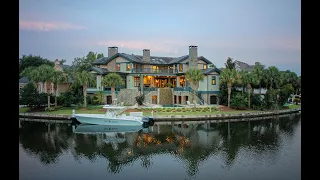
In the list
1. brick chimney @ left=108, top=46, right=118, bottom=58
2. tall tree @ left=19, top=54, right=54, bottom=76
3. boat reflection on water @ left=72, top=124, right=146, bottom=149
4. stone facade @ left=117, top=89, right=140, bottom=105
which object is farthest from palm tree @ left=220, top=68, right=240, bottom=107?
tall tree @ left=19, top=54, right=54, bottom=76

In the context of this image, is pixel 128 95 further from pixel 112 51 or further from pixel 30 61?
pixel 30 61

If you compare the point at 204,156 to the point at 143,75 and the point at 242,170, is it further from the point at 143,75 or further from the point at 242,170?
the point at 143,75

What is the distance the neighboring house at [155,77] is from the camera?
48.2 meters

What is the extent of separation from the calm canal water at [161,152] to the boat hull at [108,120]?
1216 mm

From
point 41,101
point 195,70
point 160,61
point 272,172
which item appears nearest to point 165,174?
point 272,172

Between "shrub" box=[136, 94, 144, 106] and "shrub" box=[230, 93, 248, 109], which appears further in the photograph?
"shrub" box=[136, 94, 144, 106]

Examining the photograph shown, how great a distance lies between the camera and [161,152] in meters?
21.1

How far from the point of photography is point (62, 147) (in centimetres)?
2270

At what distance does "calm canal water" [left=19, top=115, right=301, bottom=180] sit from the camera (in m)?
16.6

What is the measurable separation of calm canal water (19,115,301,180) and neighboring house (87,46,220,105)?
16.8m

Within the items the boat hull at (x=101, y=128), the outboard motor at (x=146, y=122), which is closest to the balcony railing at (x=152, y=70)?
the outboard motor at (x=146, y=122)

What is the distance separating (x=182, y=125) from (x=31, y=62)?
6622 cm

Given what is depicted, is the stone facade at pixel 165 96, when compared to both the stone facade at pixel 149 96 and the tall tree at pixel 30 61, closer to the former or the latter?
the stone facade at pixel 149 96

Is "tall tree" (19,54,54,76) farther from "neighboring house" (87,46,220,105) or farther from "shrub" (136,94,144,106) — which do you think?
"shrub" (136,94,144,106)
